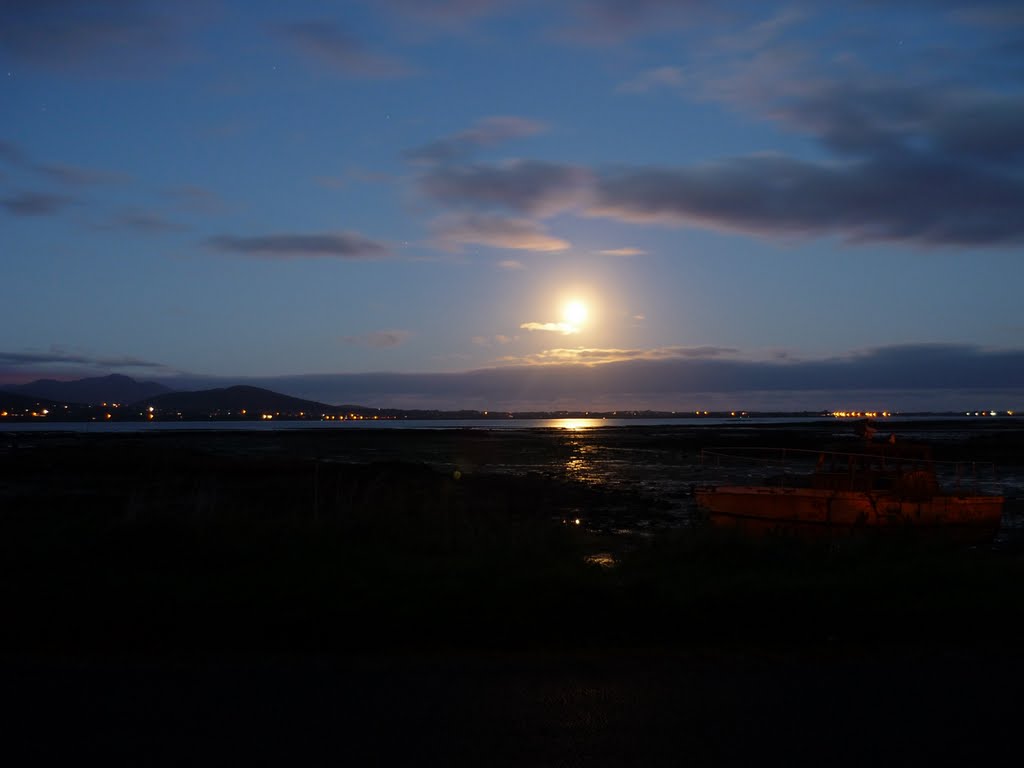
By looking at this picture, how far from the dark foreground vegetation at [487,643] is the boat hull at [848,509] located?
343 centimetres

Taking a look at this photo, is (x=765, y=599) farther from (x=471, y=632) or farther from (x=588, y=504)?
(x=588, y=504)

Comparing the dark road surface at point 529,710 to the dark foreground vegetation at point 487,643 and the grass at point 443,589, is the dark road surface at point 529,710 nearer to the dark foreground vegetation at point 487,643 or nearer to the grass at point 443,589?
the dark foreground vegetation at point 487,643

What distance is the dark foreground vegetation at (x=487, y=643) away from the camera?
20.2ft

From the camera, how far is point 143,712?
6.57 meters

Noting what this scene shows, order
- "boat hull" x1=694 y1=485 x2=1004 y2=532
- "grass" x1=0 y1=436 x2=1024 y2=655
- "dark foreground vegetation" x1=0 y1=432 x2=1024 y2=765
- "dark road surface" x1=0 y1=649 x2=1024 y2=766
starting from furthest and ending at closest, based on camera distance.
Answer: "boat hull" x1=694 y1=485 x2=1004 y2=532
"grass" x1=0 y1=436 x2=1024 y2=655
"dark foreground vegetation" x1=0 y1=432 x2=1024 y2=765
"dark road surface" x1=0 y1=649 x2=1024 y2=766

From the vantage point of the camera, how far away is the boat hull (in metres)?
18.2

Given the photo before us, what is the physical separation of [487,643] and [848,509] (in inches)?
473

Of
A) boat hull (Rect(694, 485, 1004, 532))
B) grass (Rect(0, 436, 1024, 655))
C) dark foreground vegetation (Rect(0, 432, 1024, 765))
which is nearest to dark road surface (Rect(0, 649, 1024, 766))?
dark foreground vegetation (Rect(0, 432, 1024, 765))

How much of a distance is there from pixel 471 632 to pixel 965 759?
4726 millimetres

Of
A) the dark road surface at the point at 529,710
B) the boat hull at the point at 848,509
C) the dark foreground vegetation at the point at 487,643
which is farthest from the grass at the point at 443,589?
the boat hull at the point at 848,509

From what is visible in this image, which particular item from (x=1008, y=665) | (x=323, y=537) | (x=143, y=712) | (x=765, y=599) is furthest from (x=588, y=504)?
(x=143, y=712)

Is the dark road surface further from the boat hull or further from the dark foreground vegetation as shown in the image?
the boat hull

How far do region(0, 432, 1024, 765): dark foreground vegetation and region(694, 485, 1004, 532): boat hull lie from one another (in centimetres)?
343

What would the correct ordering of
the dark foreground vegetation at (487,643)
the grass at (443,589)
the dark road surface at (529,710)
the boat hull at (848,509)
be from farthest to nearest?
1. the boat hull at (848,509)
2. the grass at (443,589)
3. the dark foreground vegetation at (487,643)
4. the dark road surface at (529,710)
